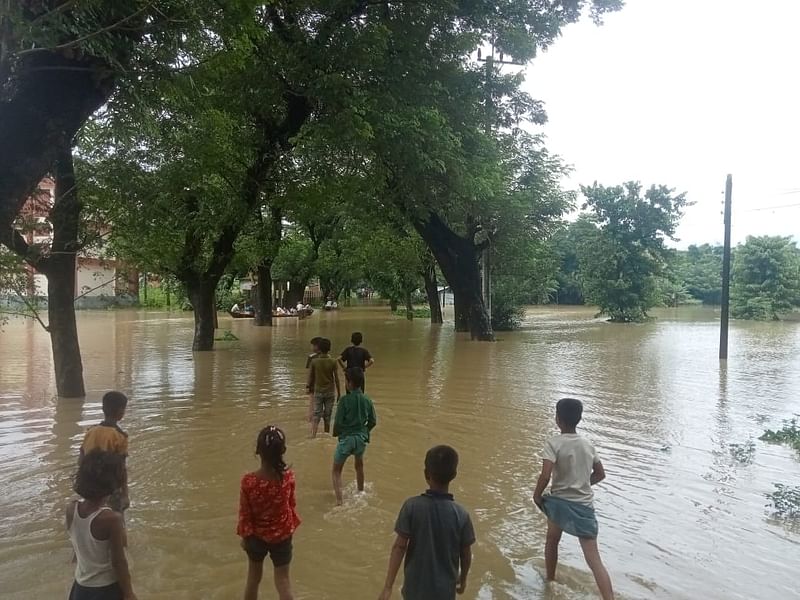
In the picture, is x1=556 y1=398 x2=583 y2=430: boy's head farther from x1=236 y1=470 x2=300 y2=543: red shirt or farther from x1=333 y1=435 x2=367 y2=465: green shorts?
x1=333 y1=435 x2=367 y2=465: green shorts

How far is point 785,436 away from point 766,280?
42622 millimetres

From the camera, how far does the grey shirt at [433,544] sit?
3109mm

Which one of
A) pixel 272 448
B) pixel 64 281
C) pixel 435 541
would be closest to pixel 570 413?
pixel 435 541

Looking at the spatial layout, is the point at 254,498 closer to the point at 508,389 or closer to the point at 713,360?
the point at 508,389

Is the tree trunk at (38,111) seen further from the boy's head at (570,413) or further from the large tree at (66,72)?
the boy's head at (570,413)

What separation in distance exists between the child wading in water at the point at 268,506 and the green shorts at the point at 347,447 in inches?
A: 84.2

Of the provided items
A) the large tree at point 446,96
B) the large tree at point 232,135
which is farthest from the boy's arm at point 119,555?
the large tree at point 446,96

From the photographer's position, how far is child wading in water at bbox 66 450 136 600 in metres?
2.99

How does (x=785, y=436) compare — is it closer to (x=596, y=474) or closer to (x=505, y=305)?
(x=596, y=474)

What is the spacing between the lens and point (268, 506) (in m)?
3.72

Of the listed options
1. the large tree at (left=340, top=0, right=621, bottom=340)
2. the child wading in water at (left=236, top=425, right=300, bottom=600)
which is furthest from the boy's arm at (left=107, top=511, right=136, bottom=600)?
the large tree at (left=340, top=0, right=621, bottom=340)

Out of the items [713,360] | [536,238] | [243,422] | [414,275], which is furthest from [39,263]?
[414,275]

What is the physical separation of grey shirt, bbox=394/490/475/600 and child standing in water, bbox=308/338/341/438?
15.5ft

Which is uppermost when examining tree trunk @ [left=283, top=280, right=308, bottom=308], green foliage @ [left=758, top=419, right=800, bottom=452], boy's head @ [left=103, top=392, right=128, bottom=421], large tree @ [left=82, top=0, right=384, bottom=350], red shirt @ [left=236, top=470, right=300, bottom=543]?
large tree @ [left=82, top=0, right=384, bottom=350]
